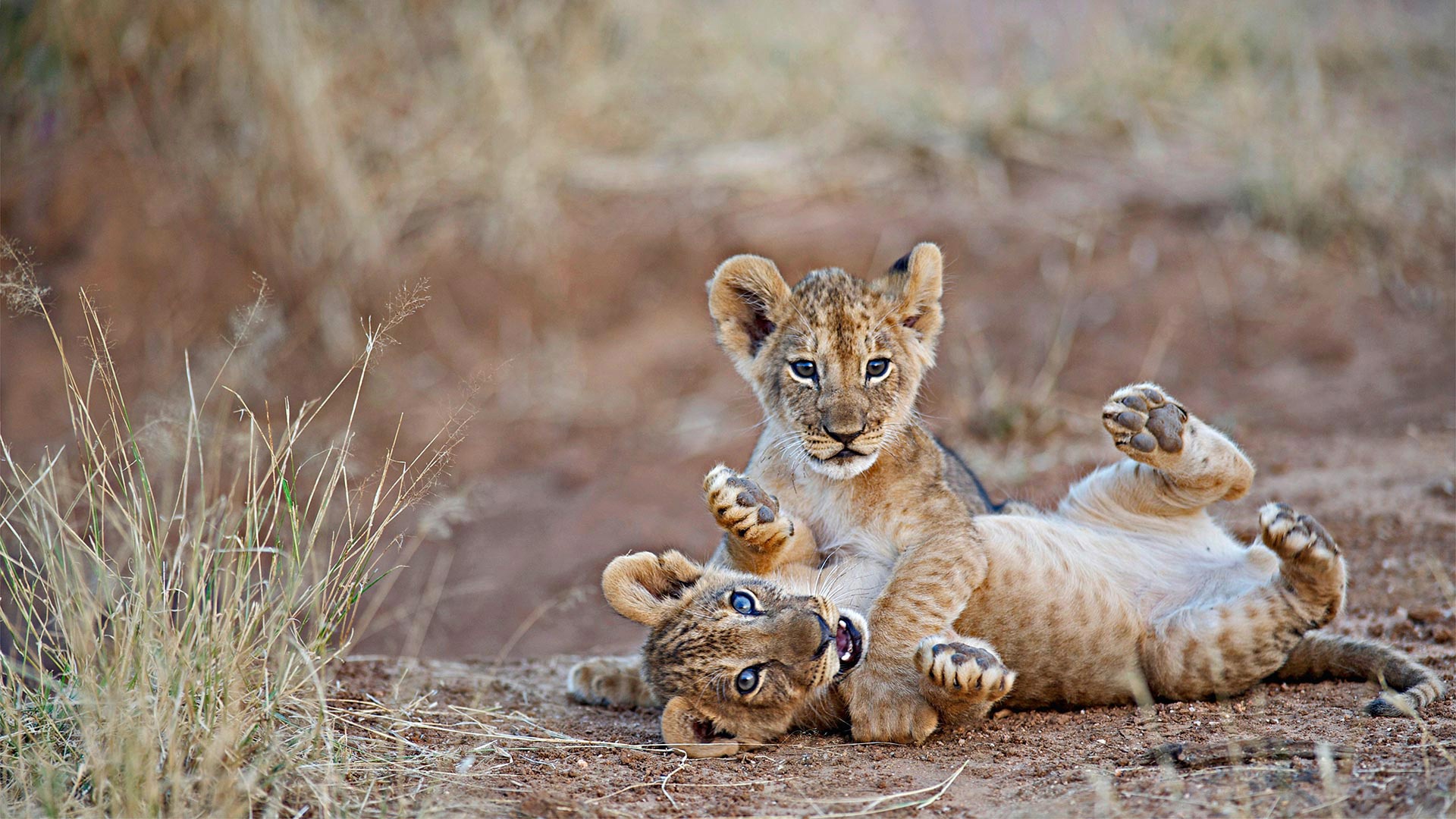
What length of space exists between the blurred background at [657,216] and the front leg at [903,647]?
3.17 m

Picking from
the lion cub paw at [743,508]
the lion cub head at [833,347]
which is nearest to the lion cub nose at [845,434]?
the lion cub head at [833,347]

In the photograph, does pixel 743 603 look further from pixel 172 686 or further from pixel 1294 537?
pixel 1294 537

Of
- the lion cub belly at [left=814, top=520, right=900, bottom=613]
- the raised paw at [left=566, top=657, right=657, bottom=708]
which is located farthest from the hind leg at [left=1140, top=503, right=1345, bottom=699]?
the raised paw at [left=566, top=657, right=657, bottom=708]

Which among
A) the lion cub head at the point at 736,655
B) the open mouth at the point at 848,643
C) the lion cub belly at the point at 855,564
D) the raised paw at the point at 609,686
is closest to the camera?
the lion cub head at the point at 736,655

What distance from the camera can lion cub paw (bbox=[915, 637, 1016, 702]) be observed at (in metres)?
3.53

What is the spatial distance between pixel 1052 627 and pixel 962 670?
62 centimetres

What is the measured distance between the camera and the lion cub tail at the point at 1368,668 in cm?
359

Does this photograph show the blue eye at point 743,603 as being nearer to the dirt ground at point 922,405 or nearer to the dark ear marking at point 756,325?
the dirt ground at point 922,405

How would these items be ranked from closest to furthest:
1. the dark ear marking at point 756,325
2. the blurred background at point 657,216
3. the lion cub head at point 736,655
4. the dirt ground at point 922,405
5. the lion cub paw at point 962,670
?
the dirt ground at point 922,405
the lion cub paw at point 962,670
the lion cub head at point 736,655
the dark ear marking at point 756,325
the blurred background at point 657,216

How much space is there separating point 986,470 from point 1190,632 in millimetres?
2963

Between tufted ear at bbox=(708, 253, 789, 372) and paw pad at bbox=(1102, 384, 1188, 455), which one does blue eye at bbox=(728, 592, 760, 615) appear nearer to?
tufted ear at bbox=(708, 253, 789, 372)

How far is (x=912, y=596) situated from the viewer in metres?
3.78

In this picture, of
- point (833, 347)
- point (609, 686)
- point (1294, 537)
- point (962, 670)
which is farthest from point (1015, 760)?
point (609, 686)

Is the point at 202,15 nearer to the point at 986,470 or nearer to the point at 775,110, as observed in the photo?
the point at 775,110
